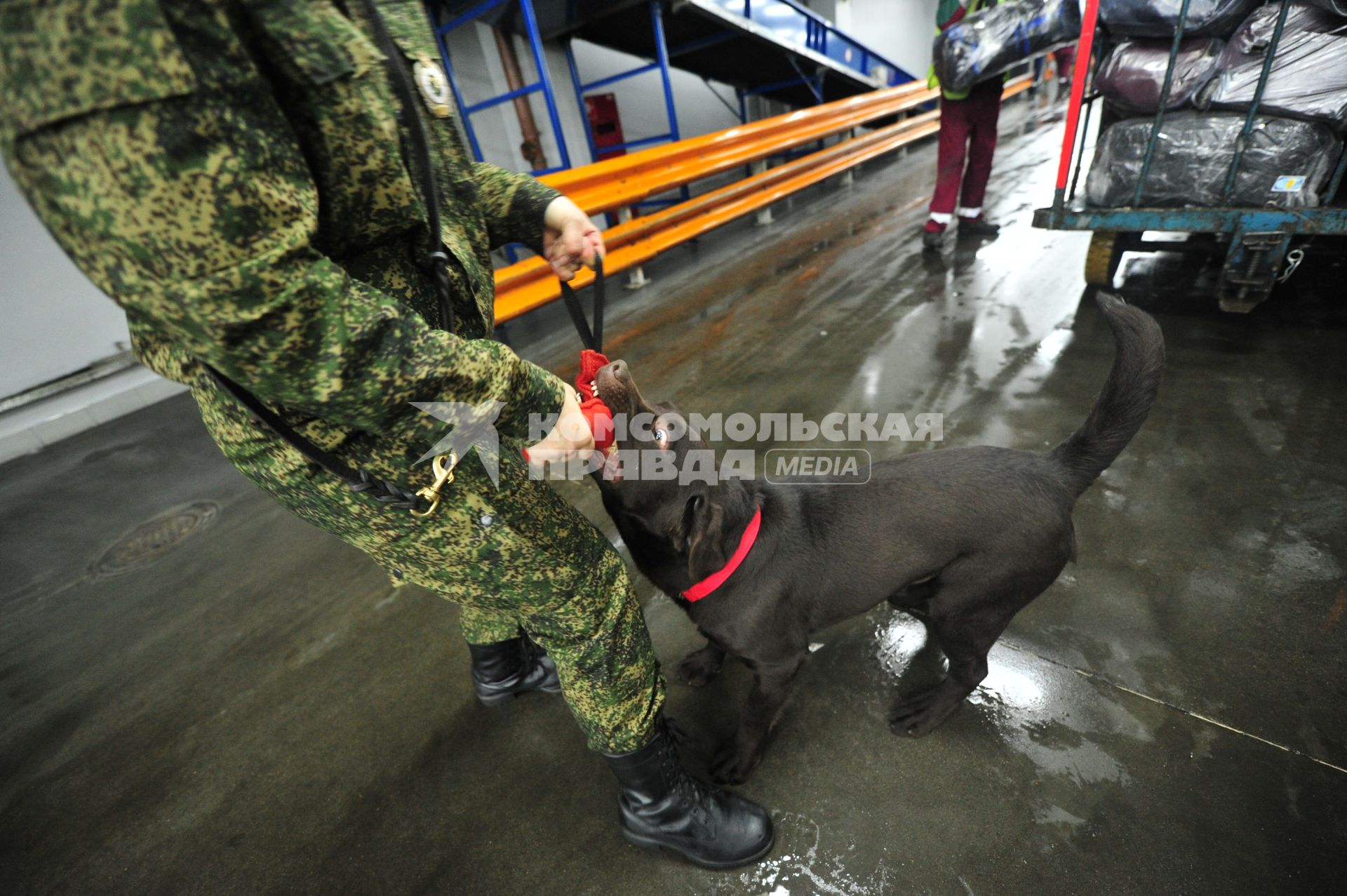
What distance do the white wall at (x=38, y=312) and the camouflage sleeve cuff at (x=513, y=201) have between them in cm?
519

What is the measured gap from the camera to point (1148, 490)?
7.41 feet

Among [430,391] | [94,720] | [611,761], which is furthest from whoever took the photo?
[94,720]

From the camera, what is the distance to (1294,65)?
242 centimetres

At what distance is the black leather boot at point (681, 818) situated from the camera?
138 centimetres

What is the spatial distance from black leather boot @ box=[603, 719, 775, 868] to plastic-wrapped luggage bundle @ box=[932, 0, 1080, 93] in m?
4.94

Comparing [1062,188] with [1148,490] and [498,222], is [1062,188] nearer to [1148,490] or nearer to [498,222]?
[1148,490]

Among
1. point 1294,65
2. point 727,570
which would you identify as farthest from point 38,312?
point 1294,65

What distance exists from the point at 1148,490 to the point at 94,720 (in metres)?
4.37

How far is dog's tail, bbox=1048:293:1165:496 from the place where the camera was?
1.34 m

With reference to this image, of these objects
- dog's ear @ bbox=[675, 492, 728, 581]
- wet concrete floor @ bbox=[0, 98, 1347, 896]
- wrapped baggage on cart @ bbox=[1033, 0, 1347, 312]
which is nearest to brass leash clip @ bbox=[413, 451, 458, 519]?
dog's ear @ bbox=[675, 492, 728, 581]

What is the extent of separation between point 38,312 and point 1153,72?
7.95 meters

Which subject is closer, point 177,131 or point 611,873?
point 177,131

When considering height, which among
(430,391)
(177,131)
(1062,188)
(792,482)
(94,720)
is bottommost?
(94,720)

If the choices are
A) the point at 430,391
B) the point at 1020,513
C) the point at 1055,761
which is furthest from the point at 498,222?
the point at 1055,761
